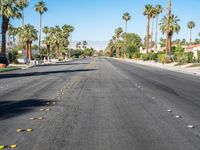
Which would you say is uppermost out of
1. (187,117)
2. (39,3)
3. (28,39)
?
(39,3)

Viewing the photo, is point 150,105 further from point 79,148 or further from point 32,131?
point 79,148

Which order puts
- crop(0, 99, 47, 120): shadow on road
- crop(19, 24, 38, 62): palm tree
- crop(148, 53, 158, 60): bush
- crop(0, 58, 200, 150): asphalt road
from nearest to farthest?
crop(0, 58, 200, 150): asphalt road
crop(0, 99, 47, 120): shadow on road
crop(19, 24, 38, 62): palm tree
crop(148, 53, 158, 60): bush

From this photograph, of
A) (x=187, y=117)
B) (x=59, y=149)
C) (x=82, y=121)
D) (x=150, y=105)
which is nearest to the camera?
(x=59, y=149)

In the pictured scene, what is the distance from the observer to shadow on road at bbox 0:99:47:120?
11.4m

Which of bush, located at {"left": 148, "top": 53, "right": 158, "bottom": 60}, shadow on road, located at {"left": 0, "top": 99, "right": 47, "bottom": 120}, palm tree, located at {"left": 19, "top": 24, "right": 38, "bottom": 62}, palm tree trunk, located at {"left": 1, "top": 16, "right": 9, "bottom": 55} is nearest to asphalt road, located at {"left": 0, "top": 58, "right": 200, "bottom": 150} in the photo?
shadow on road, located at {"left": 0, "top": 99, "right": 47, "bottom": 120}

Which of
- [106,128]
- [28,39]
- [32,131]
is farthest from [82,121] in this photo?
[28,39]

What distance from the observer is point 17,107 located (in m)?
13.0

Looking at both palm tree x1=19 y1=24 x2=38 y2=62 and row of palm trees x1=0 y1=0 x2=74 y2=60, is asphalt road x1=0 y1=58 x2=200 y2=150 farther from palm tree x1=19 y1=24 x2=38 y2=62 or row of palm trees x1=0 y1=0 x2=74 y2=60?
palm tree x1=19 y1=24 x2=38 y2=62

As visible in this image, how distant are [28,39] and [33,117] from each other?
257 ft

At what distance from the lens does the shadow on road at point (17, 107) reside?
11383 millimetres

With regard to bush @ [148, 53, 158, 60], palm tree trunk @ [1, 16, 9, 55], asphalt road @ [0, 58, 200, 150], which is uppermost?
palm tree trunk @ [1, 16, 9, 55]

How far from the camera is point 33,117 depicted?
426 inches

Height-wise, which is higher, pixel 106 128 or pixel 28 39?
pixel 28 39

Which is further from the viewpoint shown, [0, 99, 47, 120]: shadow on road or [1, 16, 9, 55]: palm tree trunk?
[1, 16, 9, 55]: palm tree trunk
